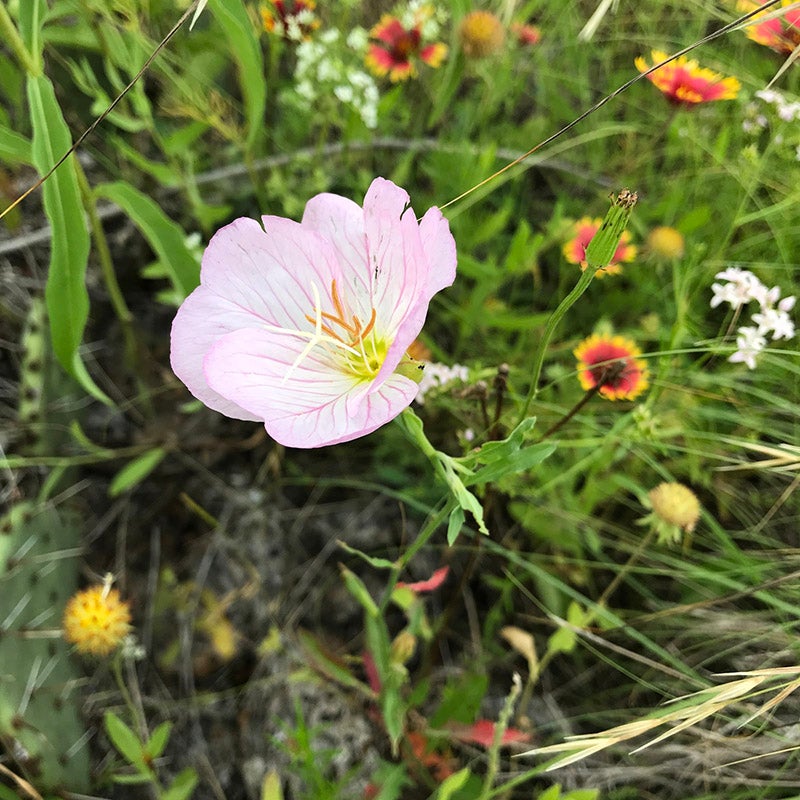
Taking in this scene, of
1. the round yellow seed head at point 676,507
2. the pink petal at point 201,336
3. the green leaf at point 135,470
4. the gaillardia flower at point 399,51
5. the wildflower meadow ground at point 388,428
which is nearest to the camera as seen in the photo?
the pink petal at point 201,336

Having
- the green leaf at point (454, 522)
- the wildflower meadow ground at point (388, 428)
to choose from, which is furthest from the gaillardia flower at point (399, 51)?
the green leaf at point (454, 522)

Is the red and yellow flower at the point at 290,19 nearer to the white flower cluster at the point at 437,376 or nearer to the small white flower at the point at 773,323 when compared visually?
the white flower cluster at the point at 437,376

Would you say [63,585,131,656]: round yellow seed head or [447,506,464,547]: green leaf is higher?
[447,506,464,547]: green leaf

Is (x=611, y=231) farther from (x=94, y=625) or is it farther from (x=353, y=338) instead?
(x=94, y=625)

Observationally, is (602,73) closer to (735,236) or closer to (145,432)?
(735,236)

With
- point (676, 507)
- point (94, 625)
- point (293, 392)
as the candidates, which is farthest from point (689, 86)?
point (94, 625)

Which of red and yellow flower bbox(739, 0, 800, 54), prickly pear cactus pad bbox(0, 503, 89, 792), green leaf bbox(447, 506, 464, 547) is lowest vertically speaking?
prickly pear cactus pad bbox(0, 503, 89, 792)

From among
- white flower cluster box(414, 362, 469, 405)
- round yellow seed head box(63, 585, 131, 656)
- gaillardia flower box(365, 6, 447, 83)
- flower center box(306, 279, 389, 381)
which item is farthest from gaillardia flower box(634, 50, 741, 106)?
round yellow seed head box(63, 585, 131, 656)

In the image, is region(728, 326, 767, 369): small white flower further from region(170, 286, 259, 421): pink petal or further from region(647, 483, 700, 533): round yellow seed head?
region(170, 286, 259, 421): pink petal
